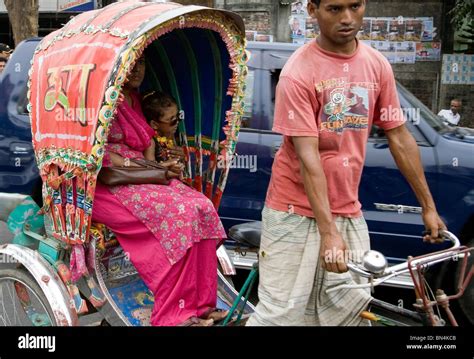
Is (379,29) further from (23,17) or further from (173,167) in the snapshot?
(173,167)

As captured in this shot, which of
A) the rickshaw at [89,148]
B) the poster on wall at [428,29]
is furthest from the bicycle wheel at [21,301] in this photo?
the poster on wall at [428,29]

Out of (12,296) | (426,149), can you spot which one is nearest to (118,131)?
(12,296)

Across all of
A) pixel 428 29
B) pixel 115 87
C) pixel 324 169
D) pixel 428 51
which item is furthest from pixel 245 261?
pixel 428 29

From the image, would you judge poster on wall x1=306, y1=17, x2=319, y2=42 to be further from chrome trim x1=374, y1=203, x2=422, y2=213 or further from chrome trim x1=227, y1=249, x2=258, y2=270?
chrome trim x1=227, y1=249, x2=258, y2=270

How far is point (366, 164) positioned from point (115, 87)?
263 cm

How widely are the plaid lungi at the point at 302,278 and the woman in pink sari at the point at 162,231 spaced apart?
1.99 ft

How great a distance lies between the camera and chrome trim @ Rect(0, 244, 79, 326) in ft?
10.6

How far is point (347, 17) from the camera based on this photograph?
2.52 metres

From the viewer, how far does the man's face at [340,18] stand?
8.24 ft

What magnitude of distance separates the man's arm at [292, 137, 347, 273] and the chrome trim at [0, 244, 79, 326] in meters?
1.42

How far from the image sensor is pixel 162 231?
10.8 feet

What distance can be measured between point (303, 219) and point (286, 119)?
1.42 feet

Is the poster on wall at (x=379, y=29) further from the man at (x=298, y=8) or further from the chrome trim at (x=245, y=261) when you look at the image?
the chrome trim at (x=245, y=261)

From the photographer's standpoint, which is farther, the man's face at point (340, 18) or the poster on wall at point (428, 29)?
the poster on wall at point (428, 29)
